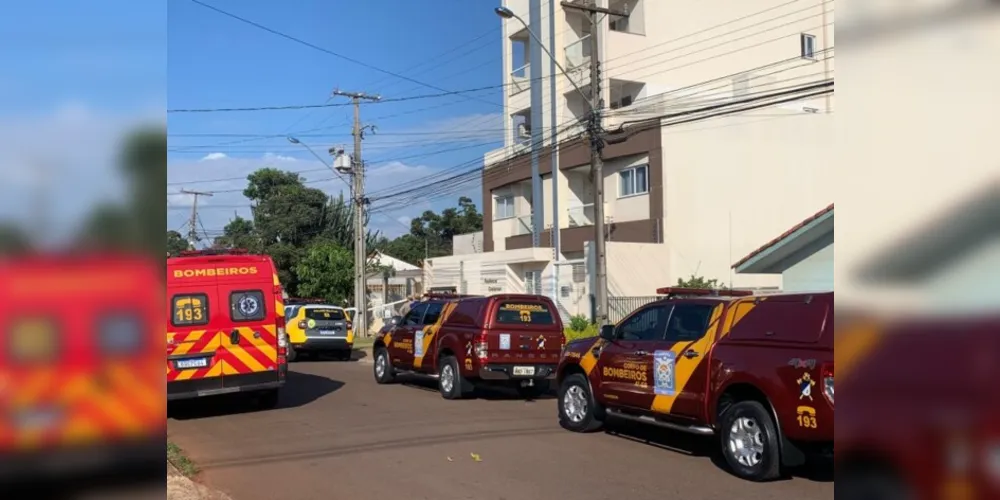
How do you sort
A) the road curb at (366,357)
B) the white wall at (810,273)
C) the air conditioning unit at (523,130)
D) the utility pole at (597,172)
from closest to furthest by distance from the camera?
1. the white wall at (810,273)
2. the utility pole at (597,172)
3. the road curb at (366,357)
4. the air conditioning unit at (523,130)

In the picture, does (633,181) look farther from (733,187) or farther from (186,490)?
(186,490)

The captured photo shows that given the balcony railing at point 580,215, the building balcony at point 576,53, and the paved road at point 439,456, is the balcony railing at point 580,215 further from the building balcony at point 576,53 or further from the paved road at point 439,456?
the paved road at point 439,456

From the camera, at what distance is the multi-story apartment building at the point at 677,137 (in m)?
29.2

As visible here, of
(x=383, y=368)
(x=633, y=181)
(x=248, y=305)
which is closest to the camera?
(x=248, y=305)

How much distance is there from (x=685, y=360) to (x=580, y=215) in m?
24.4

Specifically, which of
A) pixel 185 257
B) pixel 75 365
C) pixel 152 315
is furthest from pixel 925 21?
pixel 185 257

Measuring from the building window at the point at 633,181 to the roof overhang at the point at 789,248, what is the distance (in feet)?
35.8

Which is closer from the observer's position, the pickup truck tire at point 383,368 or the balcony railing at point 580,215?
the pickup truck tire at point 383,368

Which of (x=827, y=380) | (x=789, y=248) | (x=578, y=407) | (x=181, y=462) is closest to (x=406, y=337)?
(x=578, y=407)

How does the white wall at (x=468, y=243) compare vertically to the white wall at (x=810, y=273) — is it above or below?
above

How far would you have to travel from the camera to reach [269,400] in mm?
13953

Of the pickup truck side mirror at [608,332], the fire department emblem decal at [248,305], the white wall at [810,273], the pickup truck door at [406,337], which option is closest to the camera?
the pickup truck side mirror at [608,332]

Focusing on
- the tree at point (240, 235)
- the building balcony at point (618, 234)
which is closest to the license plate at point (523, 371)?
the building balcony at point (618, 234)

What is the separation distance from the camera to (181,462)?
8.64 meters
